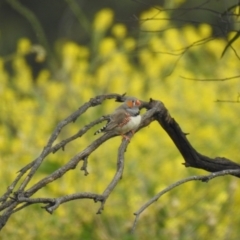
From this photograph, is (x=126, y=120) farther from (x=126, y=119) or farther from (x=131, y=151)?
(x=131, y=151)

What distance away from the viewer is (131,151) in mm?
6512

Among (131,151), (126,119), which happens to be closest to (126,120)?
(126,119)

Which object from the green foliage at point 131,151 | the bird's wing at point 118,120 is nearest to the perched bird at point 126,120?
the bird's wing at point 118,120

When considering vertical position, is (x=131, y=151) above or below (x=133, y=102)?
above

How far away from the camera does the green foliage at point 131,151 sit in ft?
16.3

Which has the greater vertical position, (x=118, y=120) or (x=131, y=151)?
(x=131, y=151)

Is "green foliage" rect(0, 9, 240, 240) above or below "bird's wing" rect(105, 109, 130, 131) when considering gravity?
above

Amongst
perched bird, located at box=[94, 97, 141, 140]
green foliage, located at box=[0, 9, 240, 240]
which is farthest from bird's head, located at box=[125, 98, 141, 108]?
green foliage, located at box=[0, 9, 240, 240]

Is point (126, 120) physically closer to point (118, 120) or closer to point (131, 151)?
point (118, 120)

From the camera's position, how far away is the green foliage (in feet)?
16.3

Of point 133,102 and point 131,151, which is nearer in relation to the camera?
point 133,102

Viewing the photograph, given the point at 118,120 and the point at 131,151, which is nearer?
the point at 118,120

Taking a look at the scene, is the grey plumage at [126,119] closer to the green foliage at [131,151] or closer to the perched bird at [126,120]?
the perched bird at [126,120]

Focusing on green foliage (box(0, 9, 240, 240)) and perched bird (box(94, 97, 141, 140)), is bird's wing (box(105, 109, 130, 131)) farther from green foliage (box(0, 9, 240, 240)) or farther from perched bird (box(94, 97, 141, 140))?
green foliage (box(0, 9, 240, 240))
